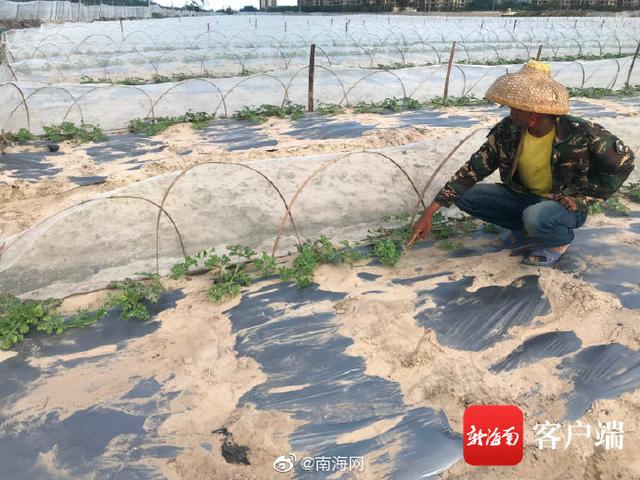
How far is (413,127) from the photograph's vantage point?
8.60 m

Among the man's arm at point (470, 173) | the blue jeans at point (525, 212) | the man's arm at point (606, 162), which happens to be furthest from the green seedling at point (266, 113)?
the man's arm at point (606, 162)

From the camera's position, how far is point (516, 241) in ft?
13.0

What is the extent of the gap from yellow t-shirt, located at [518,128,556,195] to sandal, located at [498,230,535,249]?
49 cm

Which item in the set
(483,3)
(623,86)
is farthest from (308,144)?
(483,3)

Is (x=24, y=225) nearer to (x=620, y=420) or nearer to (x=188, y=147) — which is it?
(x=188, y=147)

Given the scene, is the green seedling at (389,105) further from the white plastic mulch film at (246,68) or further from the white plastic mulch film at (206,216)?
the white plastic mulch film at (206,216)

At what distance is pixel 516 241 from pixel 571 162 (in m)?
0.95

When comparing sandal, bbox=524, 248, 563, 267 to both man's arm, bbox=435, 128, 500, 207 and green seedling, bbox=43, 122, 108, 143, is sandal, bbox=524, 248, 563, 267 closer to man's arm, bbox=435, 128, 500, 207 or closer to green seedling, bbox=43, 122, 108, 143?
man's arm, bbox=435, 128, 500, 207

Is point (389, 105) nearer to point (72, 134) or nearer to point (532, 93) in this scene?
point (72, 134)

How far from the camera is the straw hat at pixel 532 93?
9.40ft

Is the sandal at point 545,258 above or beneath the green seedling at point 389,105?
beneath

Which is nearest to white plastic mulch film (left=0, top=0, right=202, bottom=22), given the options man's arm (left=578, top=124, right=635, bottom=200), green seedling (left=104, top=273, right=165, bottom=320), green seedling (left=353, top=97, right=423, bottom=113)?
green seedling (left=353, top=97, right=423, bottom=113)

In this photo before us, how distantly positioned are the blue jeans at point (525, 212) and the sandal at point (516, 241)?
80mm

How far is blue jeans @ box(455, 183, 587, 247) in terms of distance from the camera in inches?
131
